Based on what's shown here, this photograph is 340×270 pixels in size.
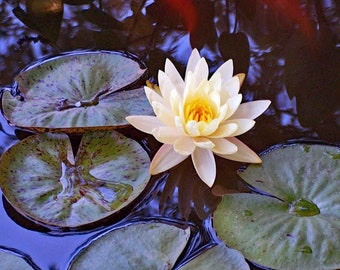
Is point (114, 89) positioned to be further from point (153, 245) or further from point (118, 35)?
point (153, 245)

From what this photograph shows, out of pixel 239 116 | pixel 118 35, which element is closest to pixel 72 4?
pixel 118 35

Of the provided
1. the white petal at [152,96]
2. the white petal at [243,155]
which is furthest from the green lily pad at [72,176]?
the white petal at [243,155]

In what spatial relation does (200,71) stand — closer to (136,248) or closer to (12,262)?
(136,248)

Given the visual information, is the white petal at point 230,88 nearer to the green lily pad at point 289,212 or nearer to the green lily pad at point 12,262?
the green lily pad at point 289,212

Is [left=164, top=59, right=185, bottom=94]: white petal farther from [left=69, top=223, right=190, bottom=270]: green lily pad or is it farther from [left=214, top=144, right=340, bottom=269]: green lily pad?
[left=69, top=223, right=190, bottom=270]: green lily pad

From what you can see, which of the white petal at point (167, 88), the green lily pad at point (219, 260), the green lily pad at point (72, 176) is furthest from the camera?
the white petal at point (167, 88)

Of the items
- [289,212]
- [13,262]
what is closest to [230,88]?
[289,212]
